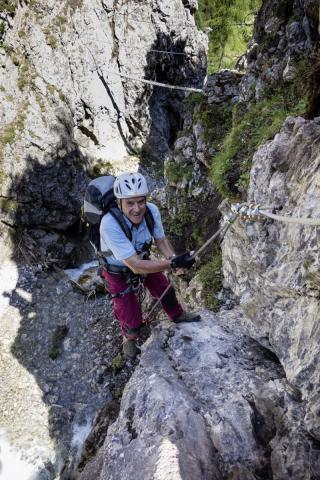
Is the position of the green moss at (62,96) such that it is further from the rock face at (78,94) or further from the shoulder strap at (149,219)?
the shoulder strap at (149,219)

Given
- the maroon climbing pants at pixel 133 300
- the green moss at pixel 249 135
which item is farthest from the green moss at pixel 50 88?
the maroon climbing pants at pixel 133 300

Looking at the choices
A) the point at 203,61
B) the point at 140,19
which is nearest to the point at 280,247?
the point at 140,19

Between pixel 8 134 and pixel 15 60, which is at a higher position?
pixel 15 60

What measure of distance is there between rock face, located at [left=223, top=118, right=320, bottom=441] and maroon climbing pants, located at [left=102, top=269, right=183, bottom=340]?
1299mm

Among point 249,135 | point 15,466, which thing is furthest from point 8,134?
point 15,466

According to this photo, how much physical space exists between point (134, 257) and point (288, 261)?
2.11 metres

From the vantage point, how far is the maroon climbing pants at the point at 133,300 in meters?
5.78

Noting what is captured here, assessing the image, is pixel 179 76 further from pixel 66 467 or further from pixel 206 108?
pixel 66 467

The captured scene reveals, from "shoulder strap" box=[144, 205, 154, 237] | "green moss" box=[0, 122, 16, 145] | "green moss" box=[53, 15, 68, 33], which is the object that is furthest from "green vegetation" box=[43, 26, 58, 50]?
"shoulder strap" box=[144, 205, 154, 237]

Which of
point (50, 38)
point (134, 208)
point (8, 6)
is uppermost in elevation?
point (8, 6)

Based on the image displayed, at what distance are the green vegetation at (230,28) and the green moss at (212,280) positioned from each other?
11.2 meters

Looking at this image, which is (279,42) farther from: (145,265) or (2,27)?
(2,27)

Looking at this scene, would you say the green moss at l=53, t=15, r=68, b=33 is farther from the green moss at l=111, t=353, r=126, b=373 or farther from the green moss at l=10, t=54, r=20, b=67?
the green moss at l=111, t=353, r=126, b=373

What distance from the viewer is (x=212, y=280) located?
278 inches
